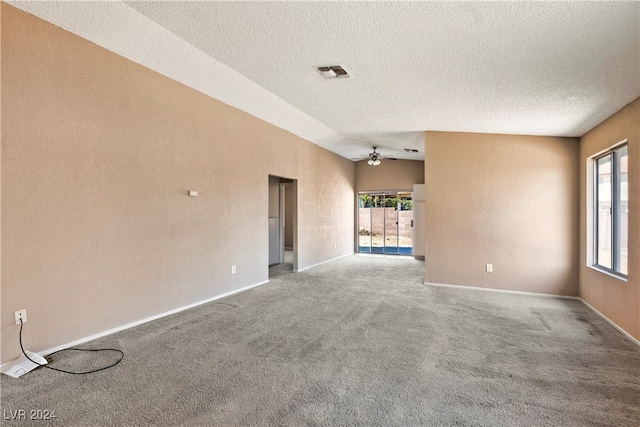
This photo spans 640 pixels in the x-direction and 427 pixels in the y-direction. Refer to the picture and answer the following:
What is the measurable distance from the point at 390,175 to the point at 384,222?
56.2 inches

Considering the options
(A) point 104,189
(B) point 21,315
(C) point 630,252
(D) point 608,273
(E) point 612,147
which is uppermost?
(E) point 612,147

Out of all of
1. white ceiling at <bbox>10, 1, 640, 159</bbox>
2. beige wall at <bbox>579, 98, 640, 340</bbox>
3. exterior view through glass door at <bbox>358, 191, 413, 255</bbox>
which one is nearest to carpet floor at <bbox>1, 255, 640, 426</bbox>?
beige wall at <bbox>579, 98, 640, 340</bbox>

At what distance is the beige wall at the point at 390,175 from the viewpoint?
9172 millimetres

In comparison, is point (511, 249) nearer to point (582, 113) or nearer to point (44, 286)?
point (582, 113)

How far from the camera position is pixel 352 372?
2479 mm

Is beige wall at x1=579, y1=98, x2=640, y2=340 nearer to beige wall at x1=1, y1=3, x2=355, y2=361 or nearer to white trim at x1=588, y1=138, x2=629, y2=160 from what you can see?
white trim at x1=588, y1=138, x2=629, y2=160

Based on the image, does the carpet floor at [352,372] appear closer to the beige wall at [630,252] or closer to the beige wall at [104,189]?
the beige wall at [630,252]

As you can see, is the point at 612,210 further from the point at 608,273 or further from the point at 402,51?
the point at 402,51

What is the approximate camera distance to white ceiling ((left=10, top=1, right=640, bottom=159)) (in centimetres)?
221

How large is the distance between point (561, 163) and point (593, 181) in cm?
51

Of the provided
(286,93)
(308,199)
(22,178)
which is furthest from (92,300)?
(308,199)

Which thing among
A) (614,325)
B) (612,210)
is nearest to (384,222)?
(612,210)

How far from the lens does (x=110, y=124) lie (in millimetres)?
3186

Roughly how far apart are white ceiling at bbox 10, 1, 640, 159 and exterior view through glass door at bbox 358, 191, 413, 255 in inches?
198
